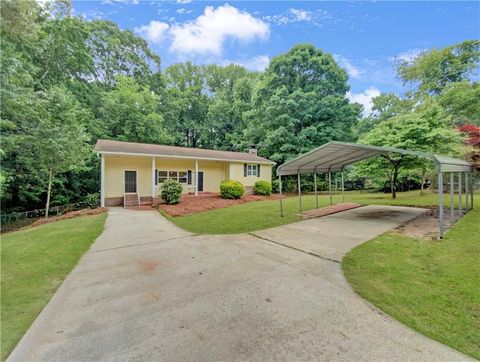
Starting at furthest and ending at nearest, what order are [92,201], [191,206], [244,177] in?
[244,177] → [92,201] → [191,206]

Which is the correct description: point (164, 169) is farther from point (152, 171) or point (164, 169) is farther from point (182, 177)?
point (152, 171)

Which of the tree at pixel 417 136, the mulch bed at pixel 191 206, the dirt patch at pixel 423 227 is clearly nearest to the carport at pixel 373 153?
the dirt patch at pixel 423 227

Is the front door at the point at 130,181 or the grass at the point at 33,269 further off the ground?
the front door at the point at 130,181

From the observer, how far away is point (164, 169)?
15758 millimetres

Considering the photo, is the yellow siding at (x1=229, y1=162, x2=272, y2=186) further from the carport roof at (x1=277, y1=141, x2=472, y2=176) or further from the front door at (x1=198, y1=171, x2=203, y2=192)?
the carport roof at (x1=277, y1=141, x2=472, y2=176)

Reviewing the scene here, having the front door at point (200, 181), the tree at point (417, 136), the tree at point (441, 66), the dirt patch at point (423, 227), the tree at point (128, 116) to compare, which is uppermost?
the tree at point (441, 66)

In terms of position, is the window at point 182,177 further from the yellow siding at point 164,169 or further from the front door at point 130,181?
the front door at point 130,181

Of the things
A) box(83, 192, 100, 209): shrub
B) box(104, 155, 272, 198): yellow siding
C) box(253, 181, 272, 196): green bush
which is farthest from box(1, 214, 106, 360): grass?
box(253, 181, 272, 196): green bush

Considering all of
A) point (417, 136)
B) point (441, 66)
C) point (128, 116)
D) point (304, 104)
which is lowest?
point (417, 136)

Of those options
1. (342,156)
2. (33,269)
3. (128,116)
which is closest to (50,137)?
(33,269)

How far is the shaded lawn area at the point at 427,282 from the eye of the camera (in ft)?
8.42

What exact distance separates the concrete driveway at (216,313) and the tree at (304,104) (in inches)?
668

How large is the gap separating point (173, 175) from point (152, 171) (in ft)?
7.22

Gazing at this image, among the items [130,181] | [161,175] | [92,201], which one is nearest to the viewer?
[130,181]
